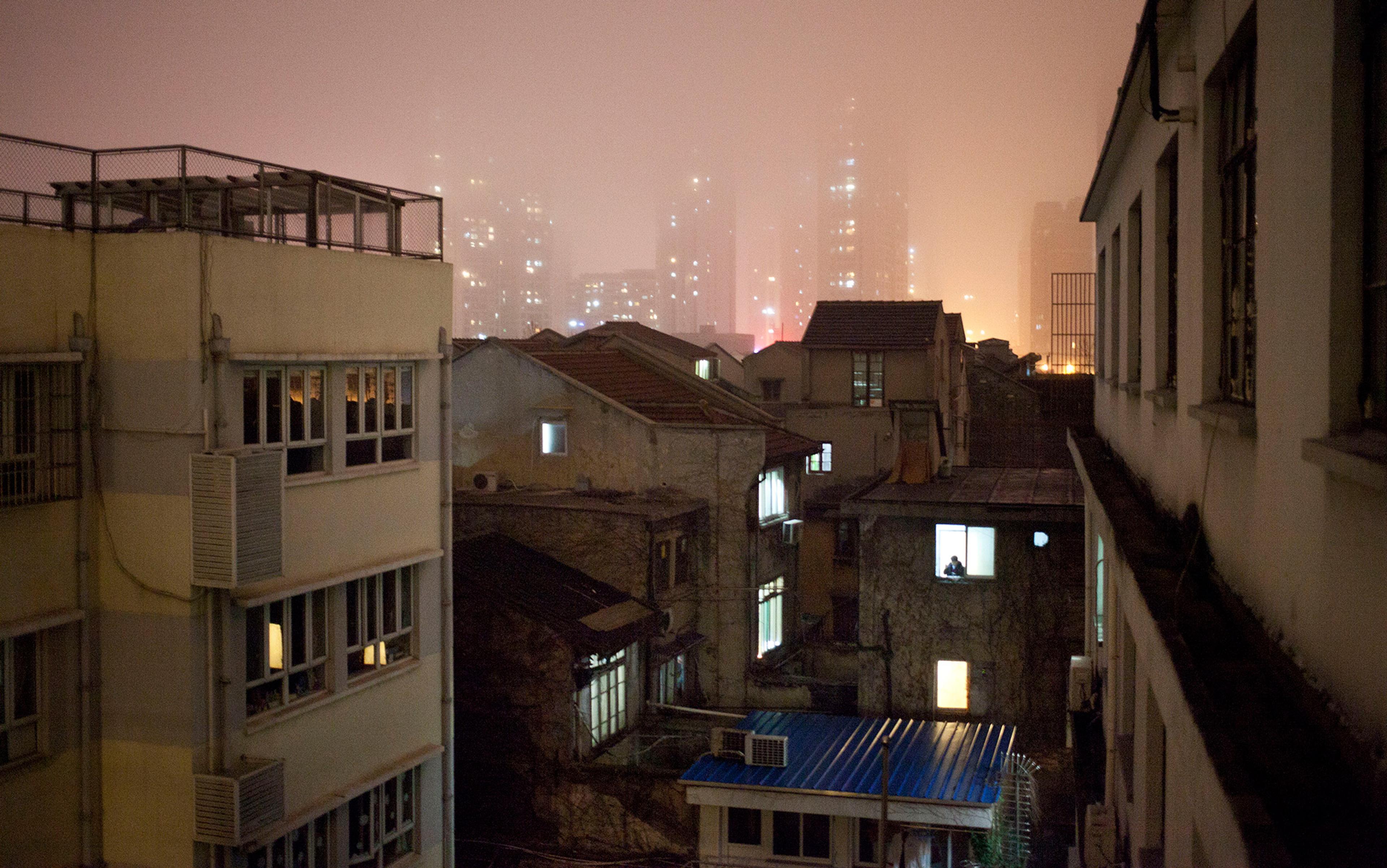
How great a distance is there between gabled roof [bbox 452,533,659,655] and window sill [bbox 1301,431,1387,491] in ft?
60.8

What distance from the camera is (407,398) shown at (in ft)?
52.3

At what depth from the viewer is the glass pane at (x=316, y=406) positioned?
1419 cm

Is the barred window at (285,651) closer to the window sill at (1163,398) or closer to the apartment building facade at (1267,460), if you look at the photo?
the apartment building facade at (1267,460)

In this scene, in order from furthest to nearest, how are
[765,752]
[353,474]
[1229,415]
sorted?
[765,752] → [353,474] → [1229,415]

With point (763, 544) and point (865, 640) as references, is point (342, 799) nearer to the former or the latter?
point (865, 640)

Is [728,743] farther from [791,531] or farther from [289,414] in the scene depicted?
[791,531]

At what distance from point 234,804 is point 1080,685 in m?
9.14

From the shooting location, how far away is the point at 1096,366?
16.9 metres

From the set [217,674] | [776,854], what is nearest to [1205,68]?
[217,674]

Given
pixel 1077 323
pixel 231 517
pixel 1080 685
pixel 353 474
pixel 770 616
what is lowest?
pixel 770 616

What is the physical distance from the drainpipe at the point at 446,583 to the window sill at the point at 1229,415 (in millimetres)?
12005

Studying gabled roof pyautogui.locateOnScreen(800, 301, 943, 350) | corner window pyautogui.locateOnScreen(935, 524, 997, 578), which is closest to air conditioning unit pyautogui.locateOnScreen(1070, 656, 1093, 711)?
corner window pyautogui.locateOnScreen(935, 524, 997, 578)

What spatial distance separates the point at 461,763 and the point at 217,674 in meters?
9.82

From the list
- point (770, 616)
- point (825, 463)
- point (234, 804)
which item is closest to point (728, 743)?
point (234, 804)
